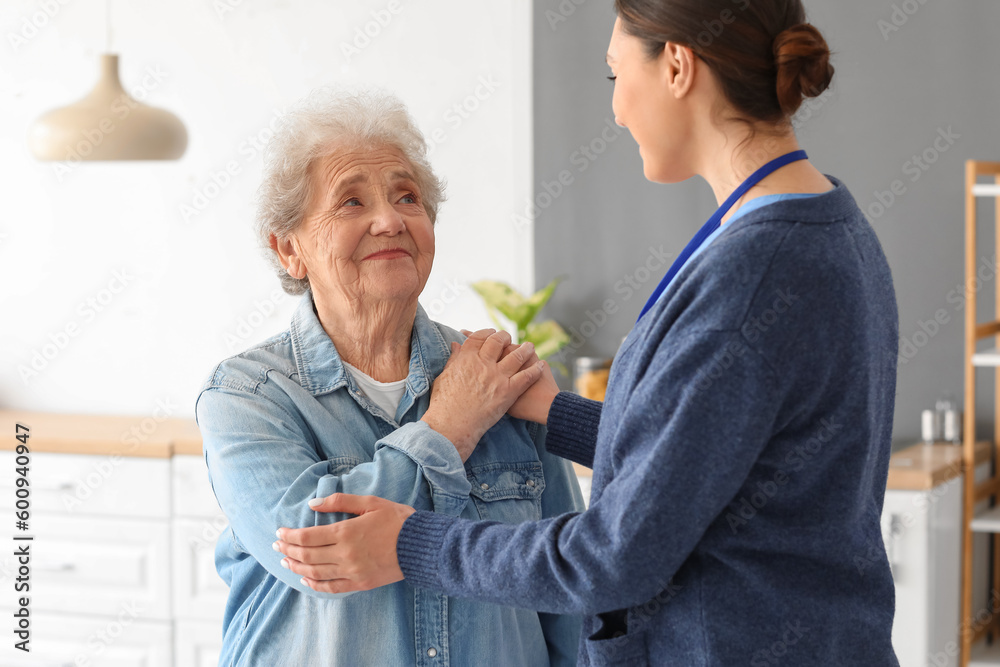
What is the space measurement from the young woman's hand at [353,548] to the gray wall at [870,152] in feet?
6.73

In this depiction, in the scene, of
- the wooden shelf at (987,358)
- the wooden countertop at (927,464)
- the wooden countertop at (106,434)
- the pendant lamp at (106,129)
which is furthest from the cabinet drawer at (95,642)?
the wooden shelf at (987,358)

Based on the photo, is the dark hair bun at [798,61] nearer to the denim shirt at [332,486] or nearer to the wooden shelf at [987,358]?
the denim shirt at [332,486]

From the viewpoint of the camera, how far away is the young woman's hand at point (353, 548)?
1084 millimetres

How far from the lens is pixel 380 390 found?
1366mm

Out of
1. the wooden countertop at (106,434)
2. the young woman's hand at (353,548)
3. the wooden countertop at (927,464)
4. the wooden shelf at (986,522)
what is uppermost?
the young woman's hand at (353,548)

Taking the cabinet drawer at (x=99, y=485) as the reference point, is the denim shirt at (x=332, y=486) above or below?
above

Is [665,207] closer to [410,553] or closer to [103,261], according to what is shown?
[103,261]

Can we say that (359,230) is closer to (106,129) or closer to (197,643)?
(106,129)

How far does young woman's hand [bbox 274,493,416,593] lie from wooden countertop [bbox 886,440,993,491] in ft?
4.95

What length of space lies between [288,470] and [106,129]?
1925mm

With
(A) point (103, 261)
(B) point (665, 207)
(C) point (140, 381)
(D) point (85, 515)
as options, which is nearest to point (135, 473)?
(D) point (85, 515)

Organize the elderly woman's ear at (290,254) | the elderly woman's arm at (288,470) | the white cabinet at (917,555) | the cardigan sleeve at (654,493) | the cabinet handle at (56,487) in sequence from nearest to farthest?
the cardigan sleeve at (654,493)
the elderly woman's arm at (288,470)
the elderly woman's ear at (290,254)
the white cabinet at (917,555)
the cabinet handle at (56,487)

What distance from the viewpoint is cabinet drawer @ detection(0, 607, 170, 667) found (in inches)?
118

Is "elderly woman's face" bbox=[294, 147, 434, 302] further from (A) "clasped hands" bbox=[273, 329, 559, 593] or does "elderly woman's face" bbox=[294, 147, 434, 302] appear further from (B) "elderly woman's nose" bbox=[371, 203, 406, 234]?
(A) "clasped hands" bbox=[273, 329, 559, 593]
